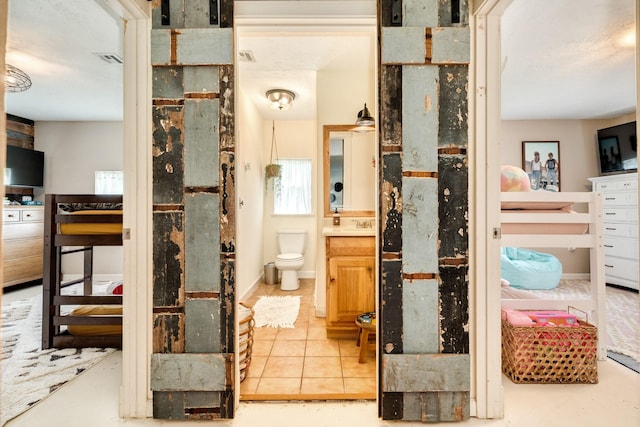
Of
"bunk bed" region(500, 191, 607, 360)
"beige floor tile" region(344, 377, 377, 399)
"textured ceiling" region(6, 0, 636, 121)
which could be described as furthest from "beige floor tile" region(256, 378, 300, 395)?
"textured ceiling" region(6, 0, 636, 121)

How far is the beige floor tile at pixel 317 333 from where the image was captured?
2.66 meters

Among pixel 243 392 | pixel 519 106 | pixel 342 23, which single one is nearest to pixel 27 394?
pixel 243 392

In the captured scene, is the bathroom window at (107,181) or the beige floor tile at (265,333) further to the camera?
the bathroom window at (107,181)

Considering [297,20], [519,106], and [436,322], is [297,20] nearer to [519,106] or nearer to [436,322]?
[436,322]

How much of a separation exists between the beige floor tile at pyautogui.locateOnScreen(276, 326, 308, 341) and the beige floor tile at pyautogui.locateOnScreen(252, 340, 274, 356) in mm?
119

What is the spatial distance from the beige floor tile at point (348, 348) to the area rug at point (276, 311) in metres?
0.58

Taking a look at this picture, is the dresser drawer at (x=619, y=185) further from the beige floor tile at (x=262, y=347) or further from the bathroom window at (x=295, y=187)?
the beige floor tile at (x=262, y=347)

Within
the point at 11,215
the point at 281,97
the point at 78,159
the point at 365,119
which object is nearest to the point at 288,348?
the point at 365,119

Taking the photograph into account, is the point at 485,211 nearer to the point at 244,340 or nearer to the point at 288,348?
the point at 244,340

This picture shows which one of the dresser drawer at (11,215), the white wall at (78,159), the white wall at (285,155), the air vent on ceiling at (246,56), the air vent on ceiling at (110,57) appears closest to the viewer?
the air vent on ceiling at (246,56)

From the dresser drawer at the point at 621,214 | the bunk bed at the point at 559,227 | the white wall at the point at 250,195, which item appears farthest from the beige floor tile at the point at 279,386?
the dresser drawer at the point at 621,214

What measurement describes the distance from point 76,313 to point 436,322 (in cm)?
273

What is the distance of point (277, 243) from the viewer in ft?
15.7

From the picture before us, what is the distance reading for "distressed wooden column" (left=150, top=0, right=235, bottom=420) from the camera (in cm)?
159
